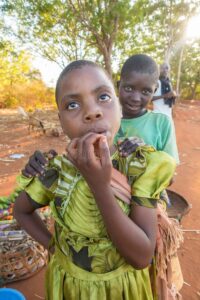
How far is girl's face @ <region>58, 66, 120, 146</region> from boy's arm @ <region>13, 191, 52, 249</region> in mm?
400

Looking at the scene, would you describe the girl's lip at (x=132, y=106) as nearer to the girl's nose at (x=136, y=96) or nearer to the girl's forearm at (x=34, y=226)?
the girl's nose at (x=136, y=96)

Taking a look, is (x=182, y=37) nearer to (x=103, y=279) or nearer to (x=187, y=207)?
(x=187, y=207)

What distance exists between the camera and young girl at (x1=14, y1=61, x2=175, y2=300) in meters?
0.98

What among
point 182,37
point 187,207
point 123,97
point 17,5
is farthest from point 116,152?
point 182,37

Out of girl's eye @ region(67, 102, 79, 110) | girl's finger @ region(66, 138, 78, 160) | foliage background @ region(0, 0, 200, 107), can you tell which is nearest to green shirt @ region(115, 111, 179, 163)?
girl's eye @ region(67, 102, 79, 110)

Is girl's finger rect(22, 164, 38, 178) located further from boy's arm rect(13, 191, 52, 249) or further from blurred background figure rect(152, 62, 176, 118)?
blurred background figure rect(152, 62, 176, 118)

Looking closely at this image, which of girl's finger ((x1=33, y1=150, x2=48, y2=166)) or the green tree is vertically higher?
the green tree

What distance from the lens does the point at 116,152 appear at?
1152 millimetres

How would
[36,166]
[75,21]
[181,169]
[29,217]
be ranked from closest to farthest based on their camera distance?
[36,166] → [29,217] → [181,169] → [75,21]

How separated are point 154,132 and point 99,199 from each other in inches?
44.1

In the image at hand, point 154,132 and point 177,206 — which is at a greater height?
point 154,132

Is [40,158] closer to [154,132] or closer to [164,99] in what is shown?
[154,132]

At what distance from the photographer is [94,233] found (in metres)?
1.10

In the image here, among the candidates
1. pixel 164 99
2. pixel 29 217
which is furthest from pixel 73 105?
pixel 164 99
